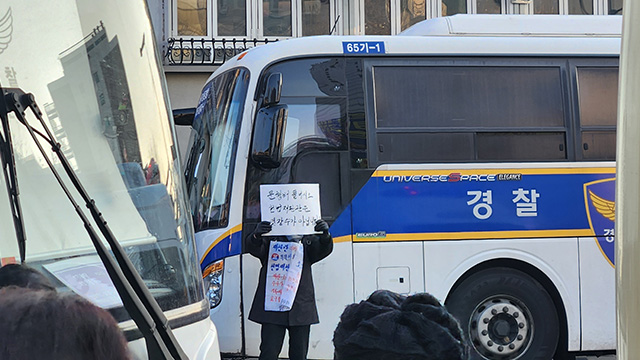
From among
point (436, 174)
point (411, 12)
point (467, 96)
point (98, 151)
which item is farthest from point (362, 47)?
point (411, 12)

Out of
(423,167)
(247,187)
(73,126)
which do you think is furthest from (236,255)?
(73,126)

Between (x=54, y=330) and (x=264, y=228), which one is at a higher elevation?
(x=54, y=330)

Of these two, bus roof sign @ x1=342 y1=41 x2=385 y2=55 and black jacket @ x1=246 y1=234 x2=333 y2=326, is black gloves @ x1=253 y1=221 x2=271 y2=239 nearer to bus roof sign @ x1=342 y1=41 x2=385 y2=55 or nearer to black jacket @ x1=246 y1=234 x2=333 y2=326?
black jacket @ x1=246 y1=234 x2=333 y2=326

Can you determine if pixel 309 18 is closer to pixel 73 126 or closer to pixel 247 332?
pixel 247 332

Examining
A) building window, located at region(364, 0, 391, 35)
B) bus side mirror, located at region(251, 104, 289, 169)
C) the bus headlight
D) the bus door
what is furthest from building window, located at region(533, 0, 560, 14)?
the bus headlight

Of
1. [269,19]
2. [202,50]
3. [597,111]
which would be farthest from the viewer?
[269,19]

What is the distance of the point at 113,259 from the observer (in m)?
1.86

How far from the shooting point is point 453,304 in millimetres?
6871

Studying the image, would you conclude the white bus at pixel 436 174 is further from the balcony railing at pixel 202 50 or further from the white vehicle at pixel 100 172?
the balcony railing at pixel 202 50

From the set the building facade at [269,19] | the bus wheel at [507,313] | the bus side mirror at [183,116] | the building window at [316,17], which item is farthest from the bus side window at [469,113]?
the building window at [316,17]

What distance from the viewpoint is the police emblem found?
6.92 metres

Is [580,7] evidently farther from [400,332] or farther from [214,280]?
[400,332]

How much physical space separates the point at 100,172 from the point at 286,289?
143 inches

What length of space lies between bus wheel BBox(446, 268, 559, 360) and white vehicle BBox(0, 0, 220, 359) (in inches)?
180
